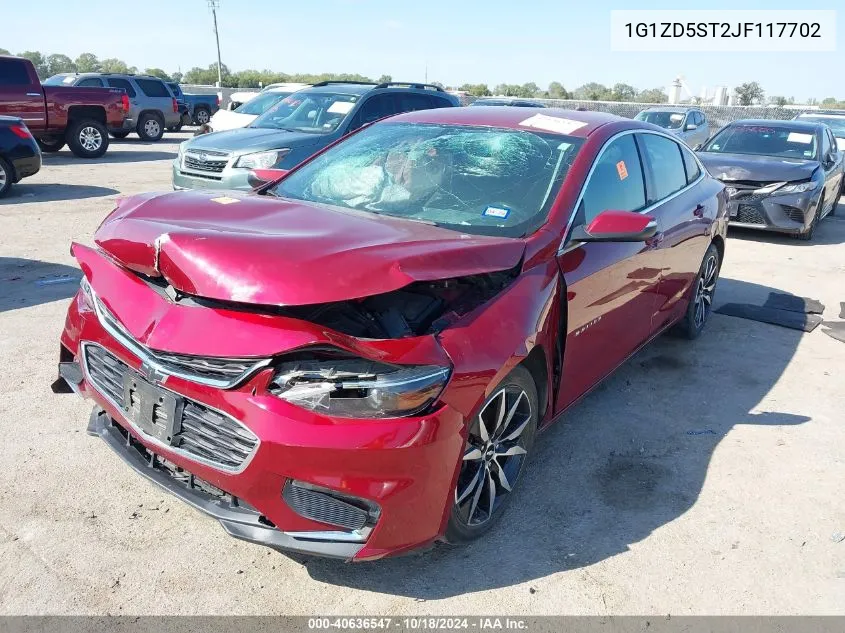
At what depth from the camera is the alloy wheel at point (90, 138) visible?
1588 cm

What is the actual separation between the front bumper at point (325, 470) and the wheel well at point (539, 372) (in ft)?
2.02

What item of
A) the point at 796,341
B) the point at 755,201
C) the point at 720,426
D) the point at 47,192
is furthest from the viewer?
the point at 47,192

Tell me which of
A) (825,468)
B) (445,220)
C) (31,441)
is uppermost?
(445,220)

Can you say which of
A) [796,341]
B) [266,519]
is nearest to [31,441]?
[266,519]

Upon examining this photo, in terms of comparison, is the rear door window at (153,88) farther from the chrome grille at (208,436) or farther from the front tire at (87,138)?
the chrome grille at (208,436)

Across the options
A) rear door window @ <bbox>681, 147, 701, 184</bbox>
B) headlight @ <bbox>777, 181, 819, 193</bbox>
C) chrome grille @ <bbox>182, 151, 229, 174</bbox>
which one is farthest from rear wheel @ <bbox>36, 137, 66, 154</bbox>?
rear door window @ <bbox>681, 147, 701, 184</bbox>

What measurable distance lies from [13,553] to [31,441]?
933mm

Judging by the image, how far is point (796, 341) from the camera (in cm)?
596

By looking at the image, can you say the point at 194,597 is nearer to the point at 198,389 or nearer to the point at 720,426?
the point at 198,389

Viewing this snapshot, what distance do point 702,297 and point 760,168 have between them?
Result: 5.11 metres

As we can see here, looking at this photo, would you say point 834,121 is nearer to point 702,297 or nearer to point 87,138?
point 702,297

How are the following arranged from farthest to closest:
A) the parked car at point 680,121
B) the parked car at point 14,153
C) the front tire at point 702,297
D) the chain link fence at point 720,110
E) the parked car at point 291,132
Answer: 1. the chain link fence at point 720,110
2. the parked car at point 680,121
3. the parked car at point 14,153
4. the parked car at point 291,132
5. the front tire at point 702,297

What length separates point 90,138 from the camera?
1603 cm

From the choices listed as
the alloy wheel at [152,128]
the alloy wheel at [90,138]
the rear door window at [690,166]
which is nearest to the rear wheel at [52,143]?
the alloy wheel at [90,138]
